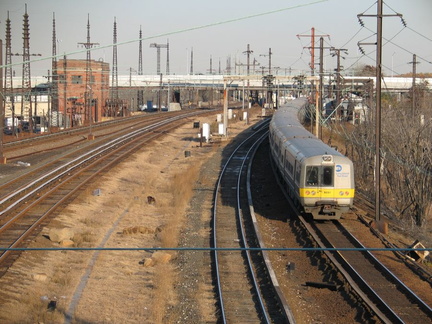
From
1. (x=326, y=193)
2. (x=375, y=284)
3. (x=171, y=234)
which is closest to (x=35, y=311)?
(x=171, y=234)

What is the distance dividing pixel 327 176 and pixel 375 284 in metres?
5.03

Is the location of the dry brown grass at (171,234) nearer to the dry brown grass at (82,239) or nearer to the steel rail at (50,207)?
the dry brown grass at (82,239)

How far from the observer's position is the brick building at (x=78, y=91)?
59.3 meters

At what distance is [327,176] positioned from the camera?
16.2 metres

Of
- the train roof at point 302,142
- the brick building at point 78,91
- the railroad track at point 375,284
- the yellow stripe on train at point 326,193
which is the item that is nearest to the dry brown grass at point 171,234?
the railroad track at point 375,284

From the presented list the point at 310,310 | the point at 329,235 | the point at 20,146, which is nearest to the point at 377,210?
the point at 329,235

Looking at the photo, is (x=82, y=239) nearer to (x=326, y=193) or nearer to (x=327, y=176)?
(x=326, y=193)

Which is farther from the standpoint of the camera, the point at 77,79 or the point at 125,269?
the point at 77,79

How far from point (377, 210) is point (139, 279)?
746cm

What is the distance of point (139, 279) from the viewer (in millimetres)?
12289

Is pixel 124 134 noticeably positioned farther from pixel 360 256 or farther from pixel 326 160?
pixel 360 256

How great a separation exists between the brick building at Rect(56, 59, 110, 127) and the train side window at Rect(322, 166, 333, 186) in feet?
140

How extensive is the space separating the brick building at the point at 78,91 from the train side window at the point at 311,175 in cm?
4246

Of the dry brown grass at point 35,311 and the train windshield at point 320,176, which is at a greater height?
the train windshield at point 320,176
